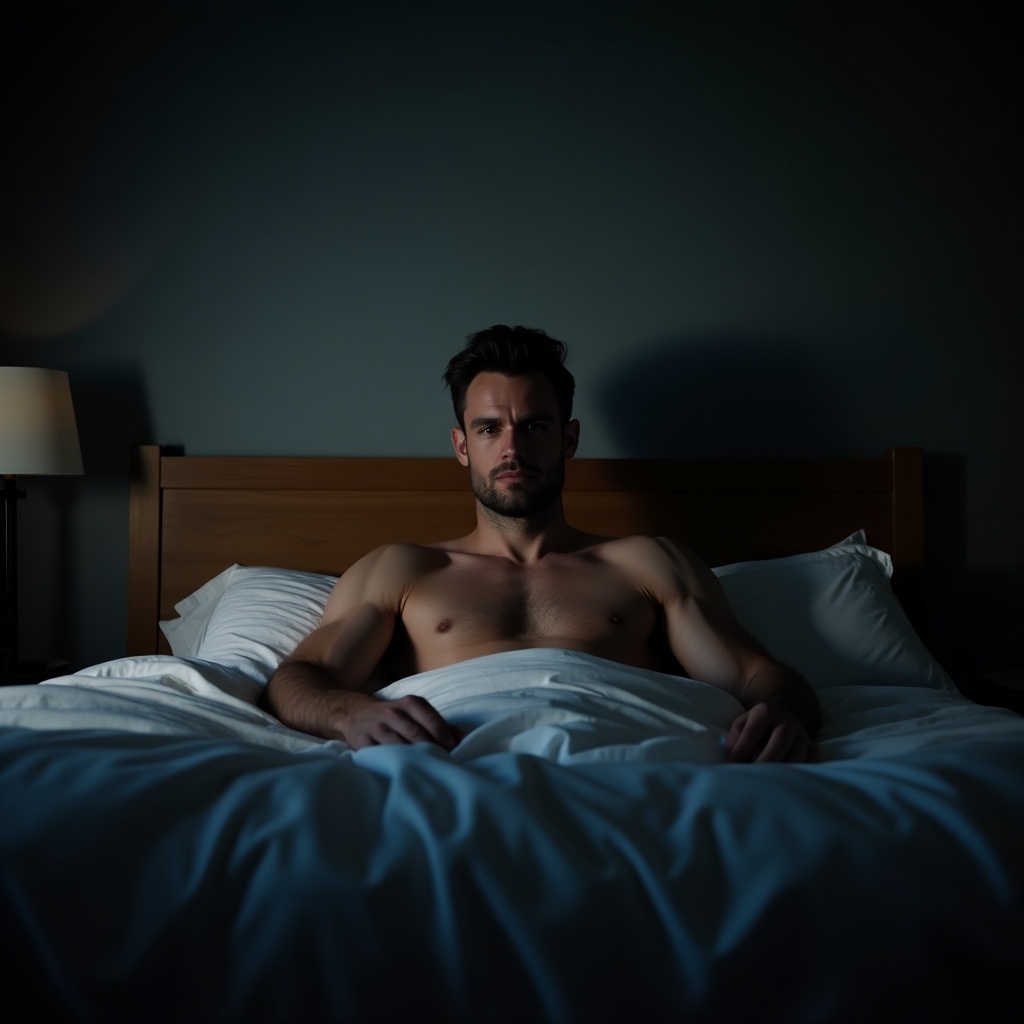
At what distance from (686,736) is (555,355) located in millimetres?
1000

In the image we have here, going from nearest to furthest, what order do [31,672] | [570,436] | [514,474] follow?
[514,474]
[570,436]
[31,672]

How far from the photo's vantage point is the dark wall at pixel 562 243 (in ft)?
7.50

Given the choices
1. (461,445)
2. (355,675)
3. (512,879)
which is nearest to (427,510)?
(461,445)

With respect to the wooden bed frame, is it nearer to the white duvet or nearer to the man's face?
the man's face

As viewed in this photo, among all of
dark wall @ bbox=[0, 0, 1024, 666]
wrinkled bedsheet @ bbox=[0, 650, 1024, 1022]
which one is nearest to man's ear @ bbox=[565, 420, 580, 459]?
dark wall @ bbox=[0, 0, 1024, 666]

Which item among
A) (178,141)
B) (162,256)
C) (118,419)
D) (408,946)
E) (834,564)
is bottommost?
(408,946)

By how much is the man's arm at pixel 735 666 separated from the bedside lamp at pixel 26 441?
53.5 inches

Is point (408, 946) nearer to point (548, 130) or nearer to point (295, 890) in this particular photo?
point (295, 890)

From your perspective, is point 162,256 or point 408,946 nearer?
point 408,946

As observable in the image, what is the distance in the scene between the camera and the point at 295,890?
2.31 ft

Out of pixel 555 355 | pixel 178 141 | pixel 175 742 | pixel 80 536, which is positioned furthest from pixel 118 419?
pixel 175 742

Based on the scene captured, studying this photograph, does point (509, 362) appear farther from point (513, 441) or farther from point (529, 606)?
point (529, 606)

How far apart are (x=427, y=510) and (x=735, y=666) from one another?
0.94 metres

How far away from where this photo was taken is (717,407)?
2289 mm
